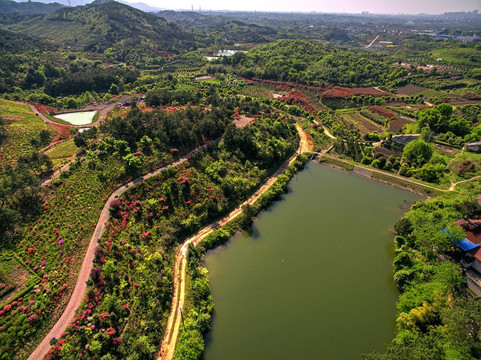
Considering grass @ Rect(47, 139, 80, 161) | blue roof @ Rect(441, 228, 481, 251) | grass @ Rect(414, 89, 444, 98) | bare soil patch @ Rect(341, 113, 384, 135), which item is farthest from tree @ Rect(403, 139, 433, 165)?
grass @ Rect(47, 139, 80, 161)

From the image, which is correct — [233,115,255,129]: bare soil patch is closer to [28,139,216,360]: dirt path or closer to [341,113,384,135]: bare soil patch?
[28,139,216,360]: dirt path

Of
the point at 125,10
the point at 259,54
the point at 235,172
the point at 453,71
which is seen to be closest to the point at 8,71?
the point at 235,172

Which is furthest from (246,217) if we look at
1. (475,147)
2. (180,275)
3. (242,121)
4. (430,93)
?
(430,93)

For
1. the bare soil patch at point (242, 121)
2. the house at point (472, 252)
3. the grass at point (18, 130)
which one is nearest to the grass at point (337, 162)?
the bare soil patch at point (242, 121)

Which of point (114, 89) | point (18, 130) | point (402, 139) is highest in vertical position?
point (18, 130)

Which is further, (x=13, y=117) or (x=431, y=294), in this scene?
(x=13, y=117)

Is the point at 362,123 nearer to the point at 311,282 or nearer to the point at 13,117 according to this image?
the point at 311,282
